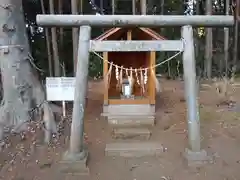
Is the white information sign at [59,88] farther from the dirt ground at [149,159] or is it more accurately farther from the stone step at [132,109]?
the stone step at [132,109]

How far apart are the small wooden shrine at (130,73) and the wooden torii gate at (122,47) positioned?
0.93 meters

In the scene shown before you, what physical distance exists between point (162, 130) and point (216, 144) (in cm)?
93

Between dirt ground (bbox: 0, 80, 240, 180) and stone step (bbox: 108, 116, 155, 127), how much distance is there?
0.17 metres

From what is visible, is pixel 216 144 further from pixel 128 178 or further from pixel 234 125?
pixel 128 178

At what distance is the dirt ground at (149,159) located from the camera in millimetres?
3883

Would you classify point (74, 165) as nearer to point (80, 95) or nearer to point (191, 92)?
point (80, 95)

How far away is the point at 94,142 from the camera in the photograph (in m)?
4.71

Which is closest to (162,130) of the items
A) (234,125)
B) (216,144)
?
(216,144)

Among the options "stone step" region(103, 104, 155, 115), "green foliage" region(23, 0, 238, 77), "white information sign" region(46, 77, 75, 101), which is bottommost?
"stone step" region(103, 104, 155, 115)

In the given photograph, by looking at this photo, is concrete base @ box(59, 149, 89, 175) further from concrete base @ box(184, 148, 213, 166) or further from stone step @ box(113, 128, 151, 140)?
concrete base @ box(184, 148, 213, 166)

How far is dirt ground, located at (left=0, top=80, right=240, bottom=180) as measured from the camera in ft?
12.7

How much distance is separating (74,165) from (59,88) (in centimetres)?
163

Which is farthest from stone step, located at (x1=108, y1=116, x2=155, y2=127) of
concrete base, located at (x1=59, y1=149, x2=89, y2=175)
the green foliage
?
the green foliage

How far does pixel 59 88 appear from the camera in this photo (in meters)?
5.03
